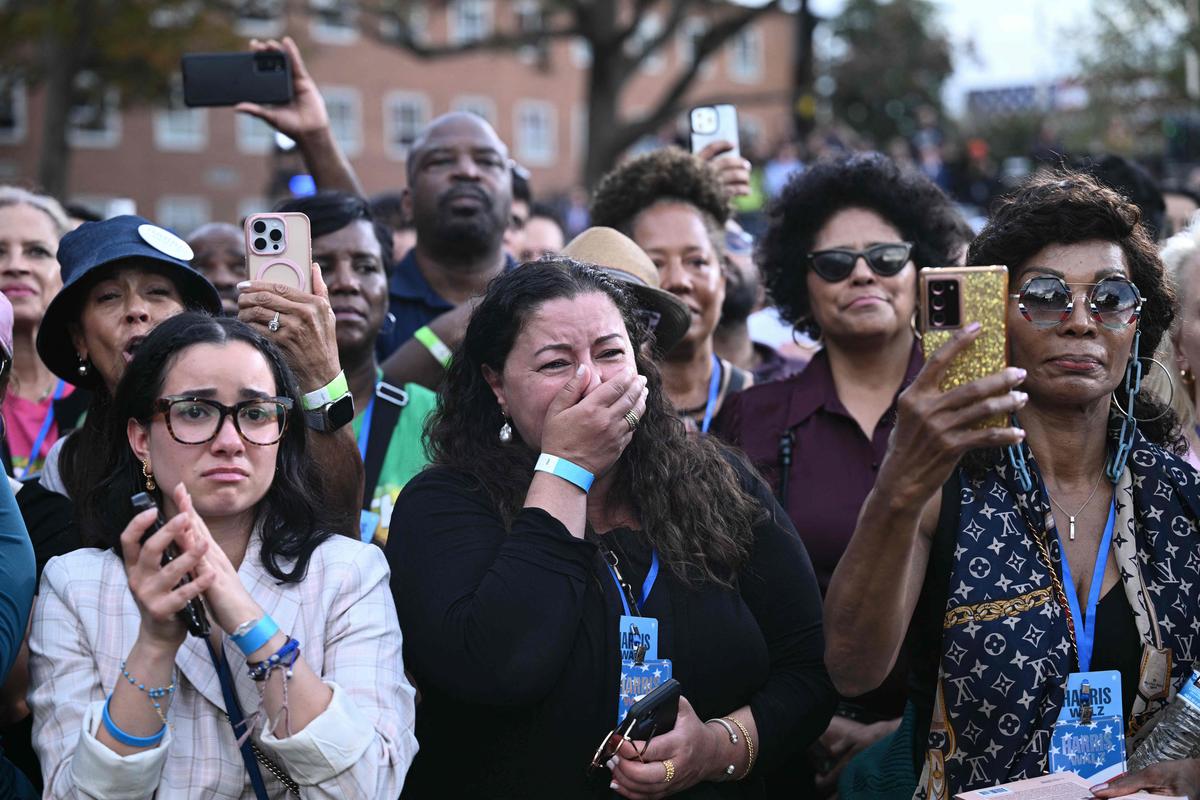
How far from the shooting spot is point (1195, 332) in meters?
3.76

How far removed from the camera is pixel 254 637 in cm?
270

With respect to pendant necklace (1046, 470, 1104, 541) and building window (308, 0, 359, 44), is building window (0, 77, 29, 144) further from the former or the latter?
pendant necklace (1046, 470, 1104, 541)

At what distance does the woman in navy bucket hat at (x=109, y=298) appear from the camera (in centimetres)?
381

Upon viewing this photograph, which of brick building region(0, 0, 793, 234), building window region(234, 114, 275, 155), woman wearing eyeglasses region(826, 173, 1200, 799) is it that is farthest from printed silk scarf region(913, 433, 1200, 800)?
building window region(234, 114, 275, 155)

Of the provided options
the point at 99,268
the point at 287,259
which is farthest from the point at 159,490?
the point at 99,268

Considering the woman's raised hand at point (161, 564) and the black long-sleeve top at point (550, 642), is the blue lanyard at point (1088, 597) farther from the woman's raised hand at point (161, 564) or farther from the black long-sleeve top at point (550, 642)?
the woman's raised hand at point (161, 564)

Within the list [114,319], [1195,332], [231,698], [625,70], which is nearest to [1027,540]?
[1195,332]

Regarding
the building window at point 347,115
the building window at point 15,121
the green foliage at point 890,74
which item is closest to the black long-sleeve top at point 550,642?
the green foliage at point 890,74

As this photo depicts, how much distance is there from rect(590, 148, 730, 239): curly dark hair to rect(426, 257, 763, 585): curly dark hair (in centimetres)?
155

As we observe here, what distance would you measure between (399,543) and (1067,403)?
164 centimetres

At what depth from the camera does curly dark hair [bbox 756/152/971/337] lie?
15.0ft

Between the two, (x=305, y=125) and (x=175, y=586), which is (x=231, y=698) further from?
(x=305, y=125)

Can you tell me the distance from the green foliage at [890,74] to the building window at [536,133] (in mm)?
9501

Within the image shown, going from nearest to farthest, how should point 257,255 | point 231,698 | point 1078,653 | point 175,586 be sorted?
point 175,586 → point 231,698 → point 1078,653 → point 257,255
